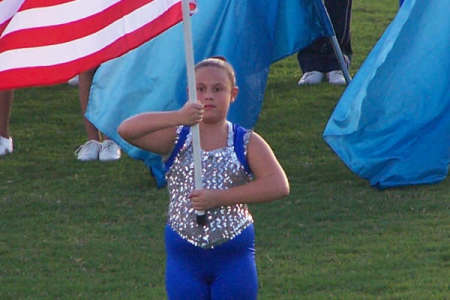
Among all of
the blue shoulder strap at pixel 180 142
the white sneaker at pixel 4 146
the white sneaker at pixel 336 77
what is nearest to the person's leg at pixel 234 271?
the blue shoulder strap at pixel 180 142

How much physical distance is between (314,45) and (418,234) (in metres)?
4.59

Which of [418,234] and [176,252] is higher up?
[176,252]

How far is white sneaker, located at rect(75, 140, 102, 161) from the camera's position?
384 inches

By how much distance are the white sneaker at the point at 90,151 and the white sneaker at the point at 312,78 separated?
9.57 feet

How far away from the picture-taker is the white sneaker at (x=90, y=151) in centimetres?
975

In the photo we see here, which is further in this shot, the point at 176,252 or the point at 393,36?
the point at 393,36

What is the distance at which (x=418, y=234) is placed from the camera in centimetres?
735

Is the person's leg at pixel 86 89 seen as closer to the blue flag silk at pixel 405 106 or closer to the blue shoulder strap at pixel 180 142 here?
the blue flag silk at pixel 405 106

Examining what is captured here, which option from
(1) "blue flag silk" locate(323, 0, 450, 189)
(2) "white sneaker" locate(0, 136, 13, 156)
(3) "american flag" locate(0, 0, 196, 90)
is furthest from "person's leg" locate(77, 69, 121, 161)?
Answer: (3) "american flag" locate(0, 0, 196, 90)

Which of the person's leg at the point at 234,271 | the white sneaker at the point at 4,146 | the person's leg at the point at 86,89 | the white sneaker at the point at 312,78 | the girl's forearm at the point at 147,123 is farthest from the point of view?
the white sneaker at the point at 312,78

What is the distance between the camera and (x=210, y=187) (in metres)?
4.77

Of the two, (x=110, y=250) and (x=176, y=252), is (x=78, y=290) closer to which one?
(x=110, y=250)

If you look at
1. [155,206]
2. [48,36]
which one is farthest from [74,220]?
[48,36]

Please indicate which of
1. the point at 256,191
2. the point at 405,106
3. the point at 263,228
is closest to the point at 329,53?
the point at 405,106
